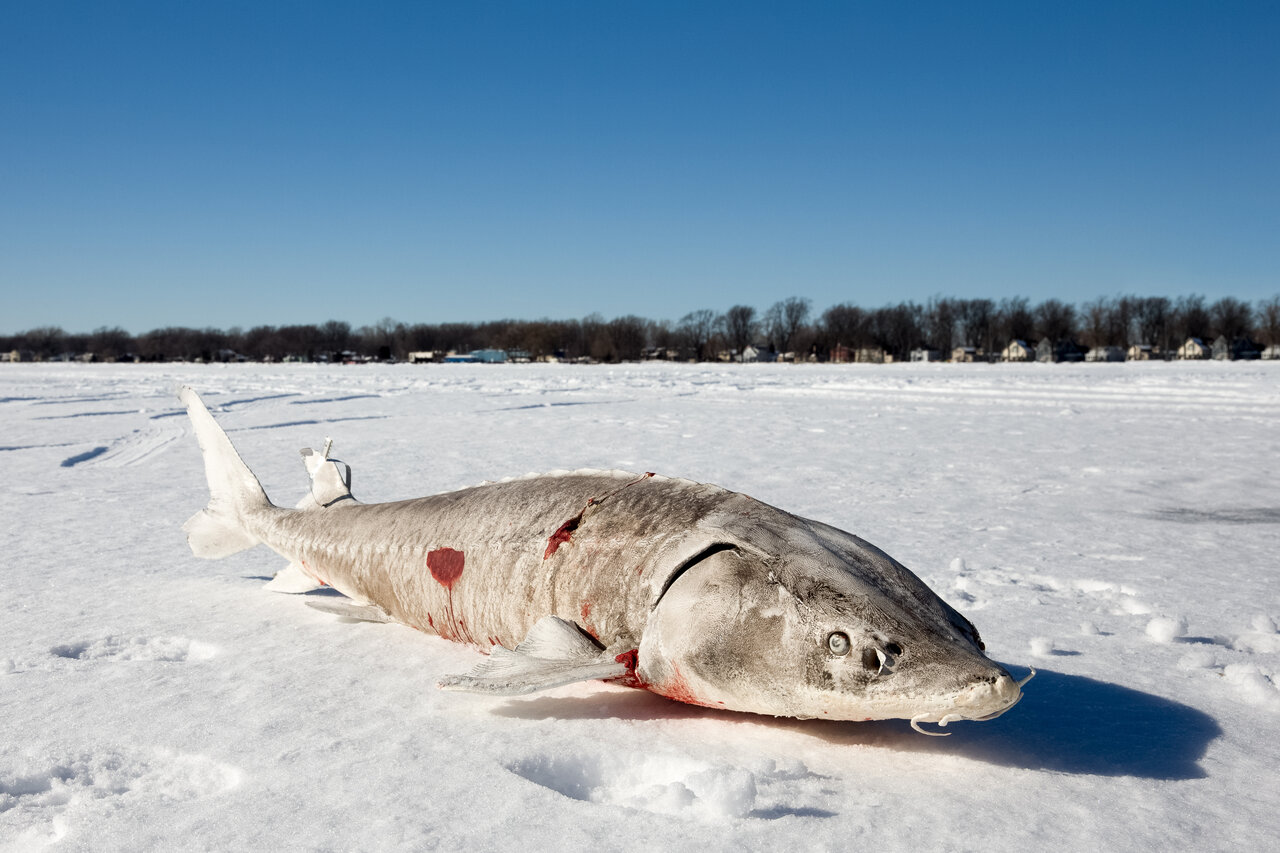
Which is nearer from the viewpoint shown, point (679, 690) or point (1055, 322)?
point (679, 690)

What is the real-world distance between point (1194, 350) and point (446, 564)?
115 m

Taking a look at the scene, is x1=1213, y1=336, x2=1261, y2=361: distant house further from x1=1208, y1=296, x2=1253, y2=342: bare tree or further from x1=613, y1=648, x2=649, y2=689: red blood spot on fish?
x1=613, y1=648, x2=649, y2=689: red blood spot on fish

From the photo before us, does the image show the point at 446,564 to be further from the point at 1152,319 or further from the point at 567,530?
the point at 1152,319

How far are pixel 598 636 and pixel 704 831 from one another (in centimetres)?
66

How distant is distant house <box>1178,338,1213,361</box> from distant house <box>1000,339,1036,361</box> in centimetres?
1554

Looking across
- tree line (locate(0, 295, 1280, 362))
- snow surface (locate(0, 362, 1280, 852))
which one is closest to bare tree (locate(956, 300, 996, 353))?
tree line (locate(0, 295, 1280, 362))

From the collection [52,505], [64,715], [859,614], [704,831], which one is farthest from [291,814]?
[52,505]

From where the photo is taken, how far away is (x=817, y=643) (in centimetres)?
181

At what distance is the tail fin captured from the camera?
3.47 meters

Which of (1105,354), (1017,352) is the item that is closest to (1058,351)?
(1105,354)

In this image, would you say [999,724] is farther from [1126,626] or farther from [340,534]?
[340,534]

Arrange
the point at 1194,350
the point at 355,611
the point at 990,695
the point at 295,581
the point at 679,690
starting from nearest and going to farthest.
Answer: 1. the point at 990,695
2. the point at 679,690
3. the point at 355,611
4. the point at 295,581
5. the point at 1194,350

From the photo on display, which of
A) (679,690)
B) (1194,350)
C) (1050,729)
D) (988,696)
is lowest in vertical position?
(1050,729)

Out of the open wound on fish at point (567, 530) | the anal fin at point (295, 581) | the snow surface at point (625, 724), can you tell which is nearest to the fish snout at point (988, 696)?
the snow surface at point (625, 724)
